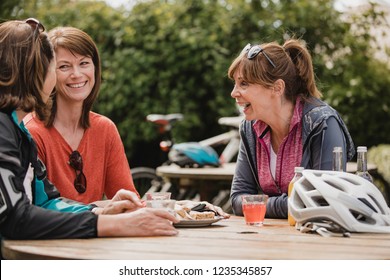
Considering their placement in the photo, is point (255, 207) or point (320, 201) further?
point (255, 207)

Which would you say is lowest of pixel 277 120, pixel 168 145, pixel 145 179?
pixel 145 179

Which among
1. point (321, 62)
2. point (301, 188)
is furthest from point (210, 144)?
point (301, 188)

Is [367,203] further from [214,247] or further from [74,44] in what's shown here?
[74,44]

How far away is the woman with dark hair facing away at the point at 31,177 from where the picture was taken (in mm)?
2145

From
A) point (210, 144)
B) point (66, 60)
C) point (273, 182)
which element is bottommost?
point (210, 144)

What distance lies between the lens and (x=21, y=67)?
2.34 m

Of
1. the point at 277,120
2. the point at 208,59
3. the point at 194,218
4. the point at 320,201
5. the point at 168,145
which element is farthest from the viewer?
the point at 208,59

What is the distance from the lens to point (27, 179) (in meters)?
2.45

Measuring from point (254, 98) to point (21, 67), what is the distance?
1.16m

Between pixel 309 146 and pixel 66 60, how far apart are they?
1.15 meters

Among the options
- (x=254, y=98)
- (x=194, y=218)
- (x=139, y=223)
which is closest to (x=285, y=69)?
(x=254, y=98)

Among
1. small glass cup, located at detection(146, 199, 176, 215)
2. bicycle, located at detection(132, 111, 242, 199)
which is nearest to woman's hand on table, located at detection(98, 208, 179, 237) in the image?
small glass cup, located at detection(146, 199, 176, 215)

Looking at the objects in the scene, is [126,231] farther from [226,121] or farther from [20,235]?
[226,121]

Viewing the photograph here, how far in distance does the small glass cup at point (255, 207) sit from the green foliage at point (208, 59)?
4.54m
